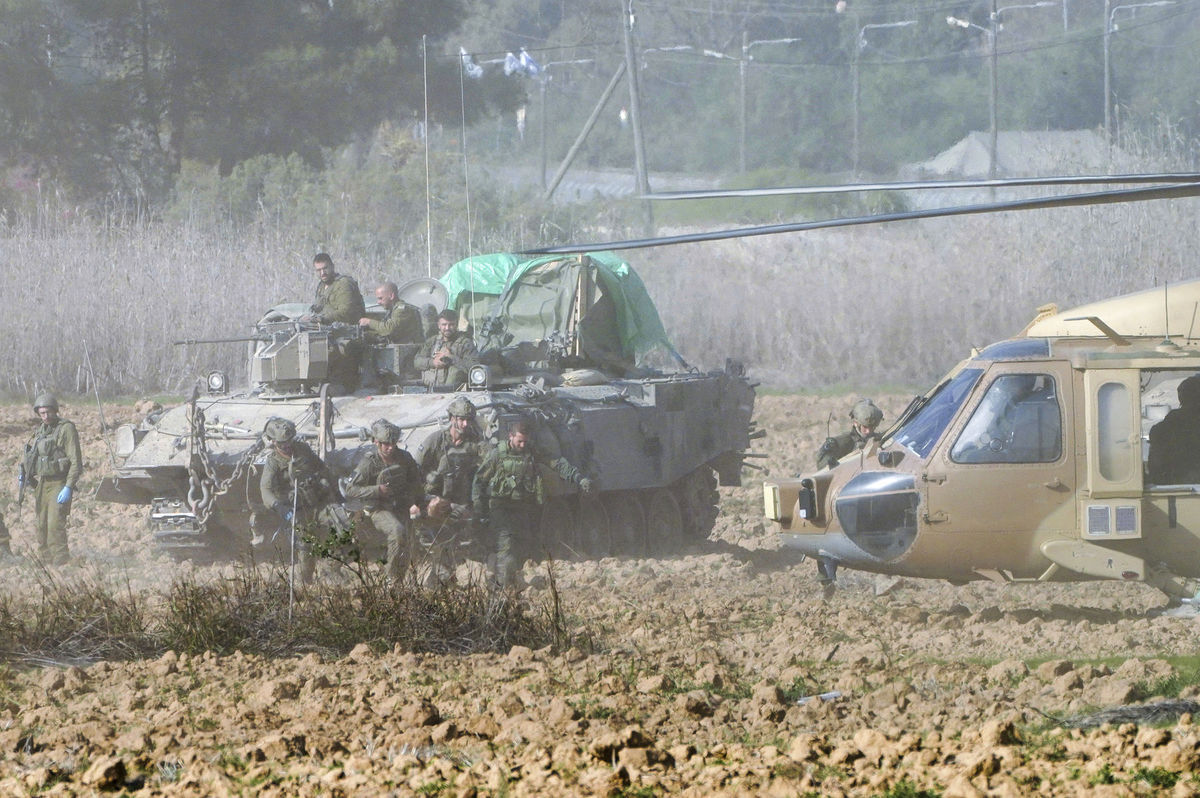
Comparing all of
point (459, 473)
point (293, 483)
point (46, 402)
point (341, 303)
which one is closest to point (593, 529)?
point (459, 473)

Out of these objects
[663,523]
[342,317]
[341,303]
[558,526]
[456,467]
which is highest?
[341,303]

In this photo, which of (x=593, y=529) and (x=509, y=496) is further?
→ (x=593, y=529)

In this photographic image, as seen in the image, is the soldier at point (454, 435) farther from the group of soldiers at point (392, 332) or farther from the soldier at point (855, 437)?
the soldier at point (855, 437)

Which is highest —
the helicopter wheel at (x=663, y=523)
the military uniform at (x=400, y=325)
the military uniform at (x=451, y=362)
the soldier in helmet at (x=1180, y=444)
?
the military uniform at (x=400, y=325)

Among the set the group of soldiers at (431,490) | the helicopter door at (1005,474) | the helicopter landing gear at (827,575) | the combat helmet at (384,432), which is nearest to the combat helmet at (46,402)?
the group of soldiers at (431,490)

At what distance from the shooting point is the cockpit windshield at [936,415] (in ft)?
33.9

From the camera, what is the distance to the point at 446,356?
14.4 meters

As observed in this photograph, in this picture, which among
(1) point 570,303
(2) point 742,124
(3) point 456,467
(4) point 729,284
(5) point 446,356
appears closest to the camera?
(3) point 456,467

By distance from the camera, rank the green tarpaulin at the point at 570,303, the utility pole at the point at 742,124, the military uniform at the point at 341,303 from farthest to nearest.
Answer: the utility pole at the point at 742,124 → the green tarpaulin at the point at 570,303 → the military uniform at the point at 341,303

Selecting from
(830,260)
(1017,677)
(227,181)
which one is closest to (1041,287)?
(830,260)

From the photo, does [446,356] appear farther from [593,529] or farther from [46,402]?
[46,402]

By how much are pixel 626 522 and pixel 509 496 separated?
3138mm

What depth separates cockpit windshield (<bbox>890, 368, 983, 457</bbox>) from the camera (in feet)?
33.9

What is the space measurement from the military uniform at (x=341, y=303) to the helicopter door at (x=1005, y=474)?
608cm
